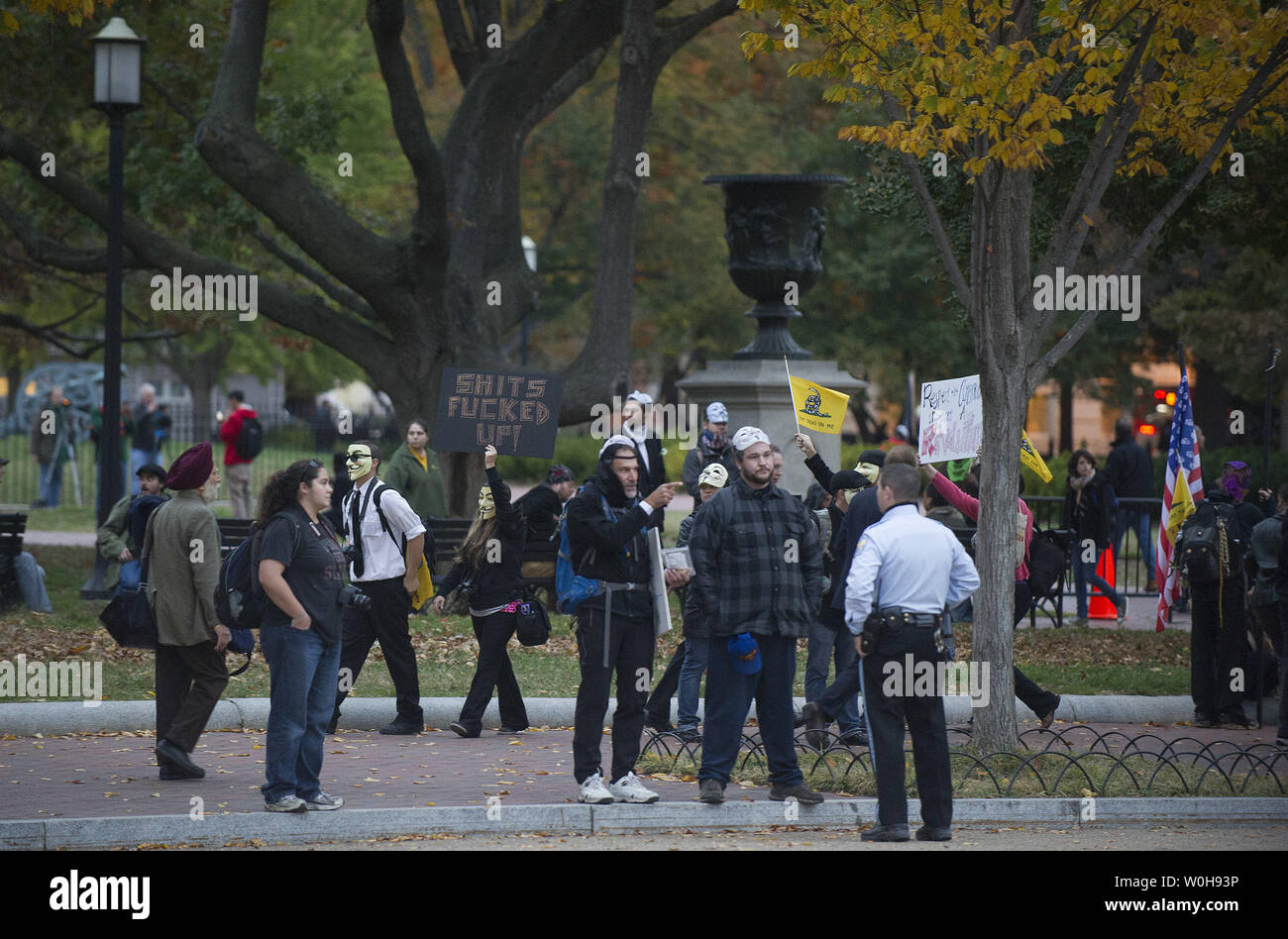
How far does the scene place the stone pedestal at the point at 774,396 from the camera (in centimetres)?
1456

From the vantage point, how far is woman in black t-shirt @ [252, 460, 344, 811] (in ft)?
26.7

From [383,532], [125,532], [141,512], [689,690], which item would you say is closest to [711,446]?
[689,690]

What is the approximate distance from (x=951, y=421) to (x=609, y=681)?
387cm

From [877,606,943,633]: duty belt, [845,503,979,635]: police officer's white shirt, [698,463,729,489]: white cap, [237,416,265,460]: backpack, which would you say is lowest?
[877,606,943,633]: duty belt

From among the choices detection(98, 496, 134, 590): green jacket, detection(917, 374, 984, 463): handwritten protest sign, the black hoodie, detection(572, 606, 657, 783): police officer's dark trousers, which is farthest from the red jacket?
detection(572, 606, 657, 783): police officer's dark trousers

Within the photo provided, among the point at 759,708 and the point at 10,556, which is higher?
the point at 10,556

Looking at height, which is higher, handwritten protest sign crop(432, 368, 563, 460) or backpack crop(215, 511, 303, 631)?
handwritten protest sign crop(432, 368, 563, 460)

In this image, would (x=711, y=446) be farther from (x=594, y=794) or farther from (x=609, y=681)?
(x=594, y=794)

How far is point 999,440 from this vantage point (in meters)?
9.95

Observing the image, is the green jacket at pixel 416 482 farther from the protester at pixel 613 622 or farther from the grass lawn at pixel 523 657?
the protester at pixel 613 622

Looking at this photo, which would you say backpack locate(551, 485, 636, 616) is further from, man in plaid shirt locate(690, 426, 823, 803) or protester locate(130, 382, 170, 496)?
protester locate(130, 382, 170, 496)

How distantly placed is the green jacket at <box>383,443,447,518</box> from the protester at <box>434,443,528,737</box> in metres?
4.04

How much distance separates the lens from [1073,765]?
9.36 meters

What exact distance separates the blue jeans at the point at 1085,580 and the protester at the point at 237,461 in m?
11.9
